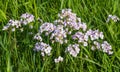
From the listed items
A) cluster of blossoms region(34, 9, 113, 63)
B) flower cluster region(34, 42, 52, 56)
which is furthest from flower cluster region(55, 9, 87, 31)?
flower cluster region(34, 42, 52, 56)

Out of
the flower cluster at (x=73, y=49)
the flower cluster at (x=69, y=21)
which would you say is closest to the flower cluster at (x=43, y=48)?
the flower cluster at (x=73, y=49)

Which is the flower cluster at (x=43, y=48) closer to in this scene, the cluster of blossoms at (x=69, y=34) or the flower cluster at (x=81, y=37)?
the cluster of blossoms at (x=69, y=34)

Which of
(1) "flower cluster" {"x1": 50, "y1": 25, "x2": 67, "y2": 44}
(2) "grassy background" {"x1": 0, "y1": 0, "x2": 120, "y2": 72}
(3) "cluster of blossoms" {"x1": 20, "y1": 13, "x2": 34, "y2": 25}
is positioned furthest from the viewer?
(3) "cluster of blossoms" {"x1": 20, "y1": 13, "x2": 34, "y2": 25}

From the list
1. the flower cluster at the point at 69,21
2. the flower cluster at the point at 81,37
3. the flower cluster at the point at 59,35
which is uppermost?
the flower cluster at the point at 69,21

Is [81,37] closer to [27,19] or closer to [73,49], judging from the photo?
[73,49]

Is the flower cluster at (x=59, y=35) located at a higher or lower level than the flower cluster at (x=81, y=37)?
higher

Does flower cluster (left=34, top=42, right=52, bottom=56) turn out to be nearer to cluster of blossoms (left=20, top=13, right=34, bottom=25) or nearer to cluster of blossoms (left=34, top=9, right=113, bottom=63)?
cluster of blossoms (left=34, top=9, right=113, bottom=63)
